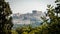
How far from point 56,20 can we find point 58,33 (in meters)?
1.12

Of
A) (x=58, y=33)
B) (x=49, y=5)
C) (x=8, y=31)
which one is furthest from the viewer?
(x=8, y=31)

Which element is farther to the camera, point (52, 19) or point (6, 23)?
point (6, 23)

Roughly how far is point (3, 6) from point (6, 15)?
90 centimetres

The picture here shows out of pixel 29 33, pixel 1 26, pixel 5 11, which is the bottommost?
pixel 29 33

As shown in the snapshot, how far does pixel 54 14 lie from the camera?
1828cm

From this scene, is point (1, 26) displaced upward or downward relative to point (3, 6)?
downward

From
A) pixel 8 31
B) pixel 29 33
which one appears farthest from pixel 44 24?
pixel 29 33

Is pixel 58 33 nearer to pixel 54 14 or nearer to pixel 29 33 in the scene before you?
pixel 54 14

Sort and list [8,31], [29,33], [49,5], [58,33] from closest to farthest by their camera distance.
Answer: [58,33], [49,5], [8,31], [29,33]

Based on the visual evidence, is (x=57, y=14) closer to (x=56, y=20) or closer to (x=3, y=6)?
(x=56, y=20)

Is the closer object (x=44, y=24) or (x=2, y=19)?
(x=44, y=24)

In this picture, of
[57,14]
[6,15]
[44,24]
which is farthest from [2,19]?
[57,14]

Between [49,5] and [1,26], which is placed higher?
[49,5]

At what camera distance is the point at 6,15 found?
69.0ft
